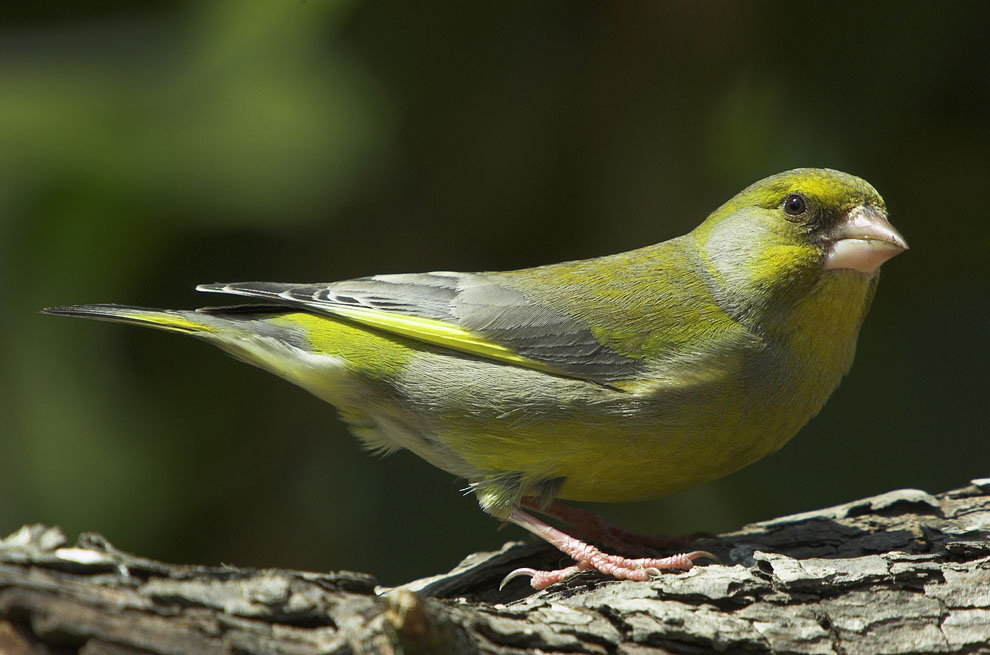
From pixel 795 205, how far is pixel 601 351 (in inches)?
35.2

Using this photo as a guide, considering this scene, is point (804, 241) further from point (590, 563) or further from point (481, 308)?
point (590, 563)

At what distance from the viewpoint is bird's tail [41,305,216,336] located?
129 inches

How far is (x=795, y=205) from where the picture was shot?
3.29m

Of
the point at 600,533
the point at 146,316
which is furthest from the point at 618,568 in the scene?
the point at 146,316

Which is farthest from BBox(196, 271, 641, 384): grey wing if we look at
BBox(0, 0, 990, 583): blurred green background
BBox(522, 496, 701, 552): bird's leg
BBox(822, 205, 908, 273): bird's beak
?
BBox(0, 0, 990, 583): blurred green background

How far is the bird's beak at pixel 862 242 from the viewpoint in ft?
10.0

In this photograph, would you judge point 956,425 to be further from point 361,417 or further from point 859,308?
point 361,417

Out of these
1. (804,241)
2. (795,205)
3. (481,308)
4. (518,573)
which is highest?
(795,205)

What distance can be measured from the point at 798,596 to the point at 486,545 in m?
1.83

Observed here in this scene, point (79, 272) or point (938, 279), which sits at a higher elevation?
point (938, 279)

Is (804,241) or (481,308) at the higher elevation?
(804,241)

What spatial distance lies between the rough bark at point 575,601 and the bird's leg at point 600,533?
0.20m

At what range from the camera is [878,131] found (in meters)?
4.10

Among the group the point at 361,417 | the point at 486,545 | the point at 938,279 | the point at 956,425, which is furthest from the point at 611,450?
the point at 938,279
